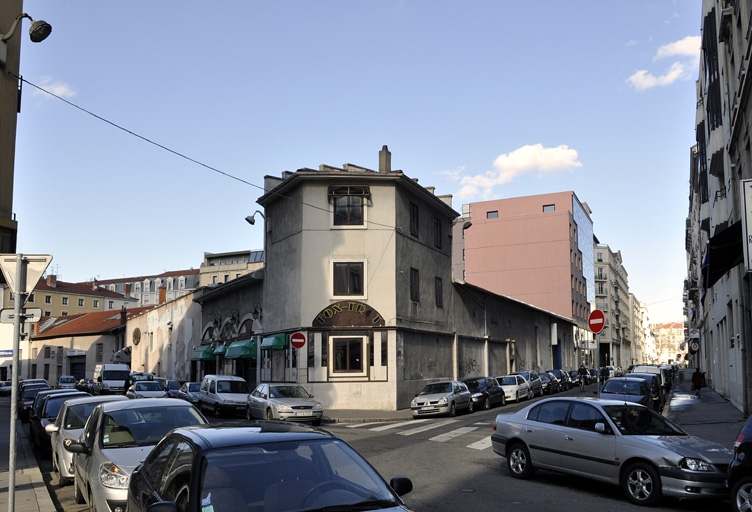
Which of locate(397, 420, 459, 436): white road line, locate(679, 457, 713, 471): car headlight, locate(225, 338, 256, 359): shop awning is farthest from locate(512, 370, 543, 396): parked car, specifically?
locate(679, 457, 713, 471): car headlight

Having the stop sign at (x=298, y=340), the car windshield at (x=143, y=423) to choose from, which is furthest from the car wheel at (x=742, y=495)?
the stop sign at (x=298, y=340)

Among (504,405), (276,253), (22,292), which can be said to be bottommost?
(504,405)

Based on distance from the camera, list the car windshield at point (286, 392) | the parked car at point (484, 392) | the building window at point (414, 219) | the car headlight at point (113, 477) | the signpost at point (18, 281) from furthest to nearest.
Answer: the building window at point (414, 219), the parked car at point (484, 392), the car windshield at point (286, 392), the signpost at point (18, 281), the car headlight at point (113, 477)

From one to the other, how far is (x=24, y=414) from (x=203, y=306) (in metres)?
20.2

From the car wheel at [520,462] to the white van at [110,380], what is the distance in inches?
1327

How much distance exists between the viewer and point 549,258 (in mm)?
75875

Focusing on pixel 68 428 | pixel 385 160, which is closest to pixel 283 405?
pixel 68 428

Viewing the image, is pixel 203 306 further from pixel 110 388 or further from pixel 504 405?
pixel 504 405

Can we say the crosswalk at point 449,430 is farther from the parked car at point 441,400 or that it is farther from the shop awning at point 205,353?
the shop awning at point 205,353

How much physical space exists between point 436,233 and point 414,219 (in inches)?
134

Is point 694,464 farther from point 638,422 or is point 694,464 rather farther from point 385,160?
point 385,160

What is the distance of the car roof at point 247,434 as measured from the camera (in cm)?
513

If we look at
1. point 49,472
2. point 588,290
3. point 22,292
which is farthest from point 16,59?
point 588,290

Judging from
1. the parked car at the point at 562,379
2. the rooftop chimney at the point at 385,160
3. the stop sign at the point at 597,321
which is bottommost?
the parked car at the point at 562,379
